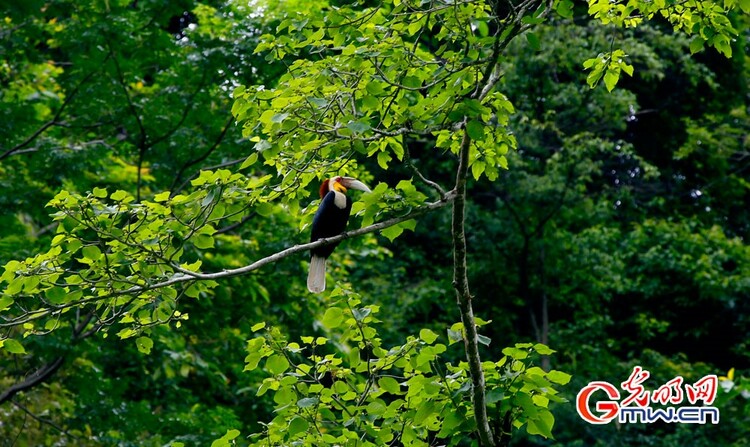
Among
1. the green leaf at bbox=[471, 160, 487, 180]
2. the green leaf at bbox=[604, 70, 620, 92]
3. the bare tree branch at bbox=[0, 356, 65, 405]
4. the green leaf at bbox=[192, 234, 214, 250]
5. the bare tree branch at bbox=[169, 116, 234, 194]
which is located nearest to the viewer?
the green leaf at bbox=[192, 234, 214, 250]

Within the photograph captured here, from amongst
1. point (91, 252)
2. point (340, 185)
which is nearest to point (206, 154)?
point (340, 185)

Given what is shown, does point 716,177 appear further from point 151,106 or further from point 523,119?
point 151,106

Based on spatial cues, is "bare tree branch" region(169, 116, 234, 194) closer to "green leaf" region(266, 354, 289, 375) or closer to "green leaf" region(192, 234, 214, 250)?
"green leaf" region(192, 234, 214, 250)

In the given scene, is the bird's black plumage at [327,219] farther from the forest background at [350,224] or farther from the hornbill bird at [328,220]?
the forest background at [350,224]

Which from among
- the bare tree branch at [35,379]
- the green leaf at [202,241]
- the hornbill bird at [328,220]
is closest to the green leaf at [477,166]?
the hornbill bird at [328,220]

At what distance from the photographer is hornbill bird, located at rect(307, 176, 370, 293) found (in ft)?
16.1

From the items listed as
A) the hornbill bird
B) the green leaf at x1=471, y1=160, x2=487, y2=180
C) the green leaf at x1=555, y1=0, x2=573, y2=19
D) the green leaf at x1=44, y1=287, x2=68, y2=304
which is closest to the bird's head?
the hornbill bird

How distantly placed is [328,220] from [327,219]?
2 centimetres

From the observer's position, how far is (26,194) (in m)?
7.65

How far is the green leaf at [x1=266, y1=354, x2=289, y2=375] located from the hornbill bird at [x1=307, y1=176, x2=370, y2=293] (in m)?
0.95

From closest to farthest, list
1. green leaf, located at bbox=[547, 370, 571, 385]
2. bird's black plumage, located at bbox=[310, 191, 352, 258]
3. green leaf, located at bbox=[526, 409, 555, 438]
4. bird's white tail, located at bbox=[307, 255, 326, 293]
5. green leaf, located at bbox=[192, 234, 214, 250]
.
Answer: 1. green leaf, located at bbox=[547, 370, 571, 385]
2. green leaf, located at bbox=[526, 409, 555, 438]
3. green leaf, located at bbox=[192, 234, 214, 250]
4. bird's black plumage, located at bbox=[310, 191, 352, 258]
5. bird's white tail, located at bbox=[307, 255, 326, 293]

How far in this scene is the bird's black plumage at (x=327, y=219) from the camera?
4.91m

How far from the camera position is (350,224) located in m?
6.23

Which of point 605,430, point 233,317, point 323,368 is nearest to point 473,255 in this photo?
point 605,430
